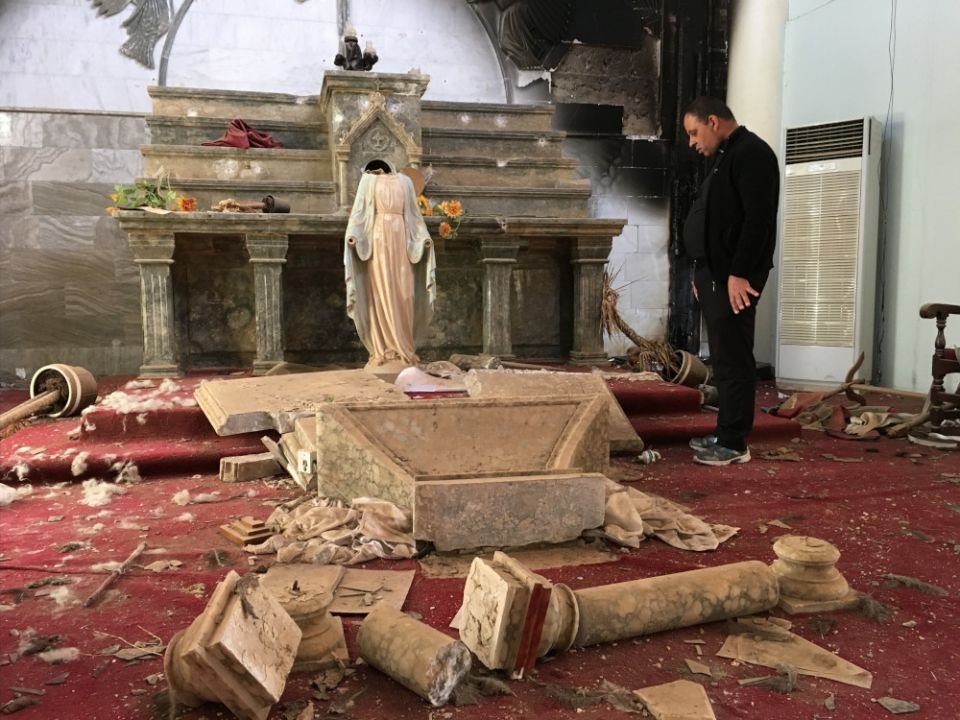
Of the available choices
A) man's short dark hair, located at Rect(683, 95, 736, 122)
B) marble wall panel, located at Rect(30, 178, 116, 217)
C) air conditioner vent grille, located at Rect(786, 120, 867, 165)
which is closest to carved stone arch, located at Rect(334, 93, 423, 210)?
marble wall panel, located at Rect(30, 178, 116, 217)

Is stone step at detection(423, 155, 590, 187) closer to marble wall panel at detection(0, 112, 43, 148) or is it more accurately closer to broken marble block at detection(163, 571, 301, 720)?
marble wall panel at detection(0, 112, 43, 148)

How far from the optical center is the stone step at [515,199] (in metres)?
7.84

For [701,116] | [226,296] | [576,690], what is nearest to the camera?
[576,690]

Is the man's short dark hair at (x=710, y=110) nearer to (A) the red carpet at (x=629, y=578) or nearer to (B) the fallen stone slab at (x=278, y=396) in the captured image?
(A) the red carpet at (x=629, y=578)

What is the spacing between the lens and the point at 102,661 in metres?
2.26

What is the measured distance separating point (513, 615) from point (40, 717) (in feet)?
4.18

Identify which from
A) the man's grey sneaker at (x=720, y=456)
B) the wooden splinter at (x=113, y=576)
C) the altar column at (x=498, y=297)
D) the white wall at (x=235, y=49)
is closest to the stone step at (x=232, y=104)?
the white wall at (x=235, y=49)

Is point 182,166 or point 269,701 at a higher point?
point 182,166

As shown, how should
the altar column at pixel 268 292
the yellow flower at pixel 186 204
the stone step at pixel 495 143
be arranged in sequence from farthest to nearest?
the stone step at pixel 495 143 < the altar column at pixel 268 292 < the yellow flower at pixel 186 204

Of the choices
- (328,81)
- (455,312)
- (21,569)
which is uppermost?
(328,81)

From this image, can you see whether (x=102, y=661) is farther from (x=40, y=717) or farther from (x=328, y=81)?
(x=328, y=81)

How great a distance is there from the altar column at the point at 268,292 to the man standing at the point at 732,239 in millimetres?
3868

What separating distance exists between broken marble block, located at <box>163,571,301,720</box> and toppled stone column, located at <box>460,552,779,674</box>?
553 millimetres

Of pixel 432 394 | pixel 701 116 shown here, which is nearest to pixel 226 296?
pixel 432 394
